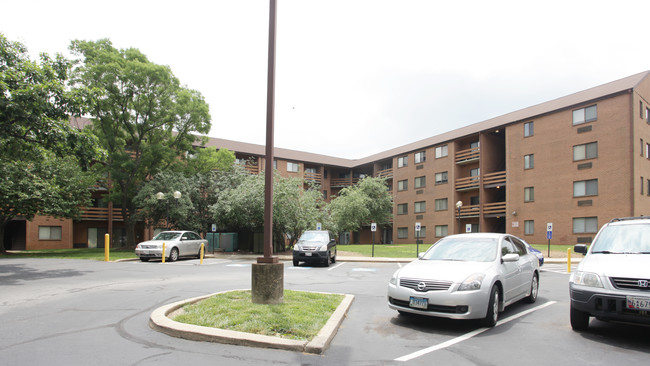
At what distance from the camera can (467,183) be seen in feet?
129

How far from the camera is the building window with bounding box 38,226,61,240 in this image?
36312mm

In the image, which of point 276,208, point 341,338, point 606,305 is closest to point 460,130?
point 276,208

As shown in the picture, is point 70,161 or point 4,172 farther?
point 70,161

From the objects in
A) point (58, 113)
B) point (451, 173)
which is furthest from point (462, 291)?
point (451, 173)

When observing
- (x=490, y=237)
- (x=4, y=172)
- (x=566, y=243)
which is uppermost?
(x=4, y=172)

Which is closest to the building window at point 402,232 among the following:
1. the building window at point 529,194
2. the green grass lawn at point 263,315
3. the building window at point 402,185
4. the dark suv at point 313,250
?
the building window at point 402,185

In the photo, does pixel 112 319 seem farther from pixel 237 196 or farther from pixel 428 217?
pixel 428 217

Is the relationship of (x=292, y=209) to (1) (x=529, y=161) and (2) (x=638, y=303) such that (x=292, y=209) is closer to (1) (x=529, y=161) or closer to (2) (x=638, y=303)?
(1) (x=529, y=161)

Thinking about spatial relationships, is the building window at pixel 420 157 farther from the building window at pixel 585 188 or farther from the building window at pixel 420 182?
the building window at pixel 585 188

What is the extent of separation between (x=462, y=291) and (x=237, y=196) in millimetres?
20749

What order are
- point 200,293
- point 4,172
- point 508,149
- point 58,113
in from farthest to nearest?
point 508,149 → point 4,172 → point 58,113 → point 200,293

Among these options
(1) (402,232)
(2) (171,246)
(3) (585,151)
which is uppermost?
(3) (585,151)

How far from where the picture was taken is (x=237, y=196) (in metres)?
25.8

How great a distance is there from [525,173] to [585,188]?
4.87 metres
